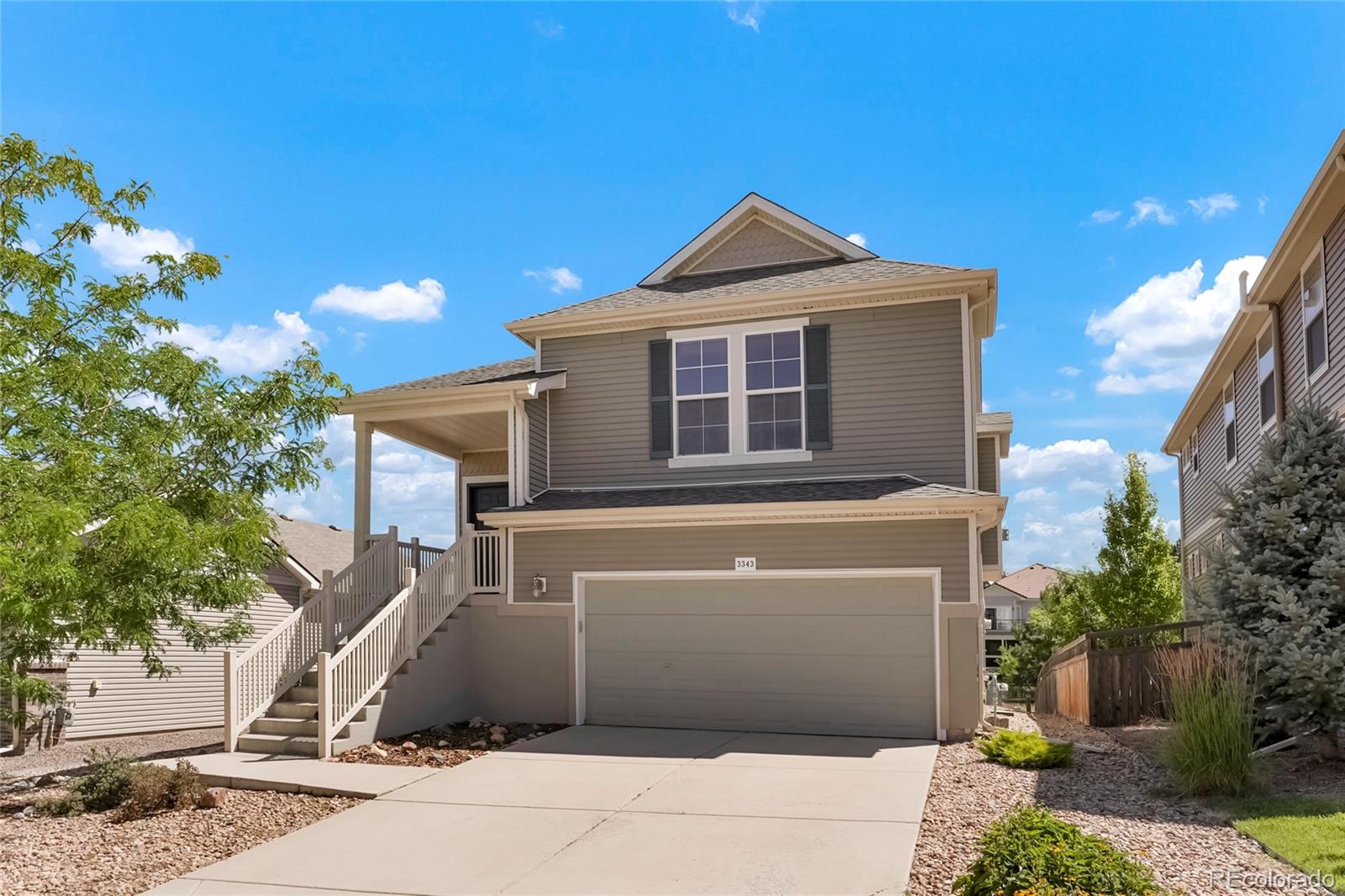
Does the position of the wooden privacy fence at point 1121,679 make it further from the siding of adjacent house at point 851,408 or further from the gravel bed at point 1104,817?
the siding of adjacent house at point 851,408

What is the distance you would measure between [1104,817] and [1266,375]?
9616 mm

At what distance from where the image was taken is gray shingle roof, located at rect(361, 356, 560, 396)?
48.5 feet

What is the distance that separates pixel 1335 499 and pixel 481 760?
8.84 meters

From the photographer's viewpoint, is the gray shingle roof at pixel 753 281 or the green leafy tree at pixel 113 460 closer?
the green leafy tree at pixel 113 460

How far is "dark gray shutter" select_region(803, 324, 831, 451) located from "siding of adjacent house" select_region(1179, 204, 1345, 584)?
470cm

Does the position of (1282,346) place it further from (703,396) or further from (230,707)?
(230,707)

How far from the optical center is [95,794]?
351 inches

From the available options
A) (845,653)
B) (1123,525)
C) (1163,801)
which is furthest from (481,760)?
(1123,525)

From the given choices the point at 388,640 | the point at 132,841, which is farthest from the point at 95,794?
the point at 388,640

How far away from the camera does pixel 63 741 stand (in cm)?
1591

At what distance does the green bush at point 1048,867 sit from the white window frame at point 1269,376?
35.9 feet

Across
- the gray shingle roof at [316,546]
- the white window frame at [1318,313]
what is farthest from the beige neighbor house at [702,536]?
the gray shingle roof at [316,546]

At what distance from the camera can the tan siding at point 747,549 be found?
39.1 ft

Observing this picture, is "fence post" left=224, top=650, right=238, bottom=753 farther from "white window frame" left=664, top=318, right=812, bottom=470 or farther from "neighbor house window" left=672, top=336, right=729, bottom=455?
"neighbor house window" left=672, top=336, right=729, bottom=455
